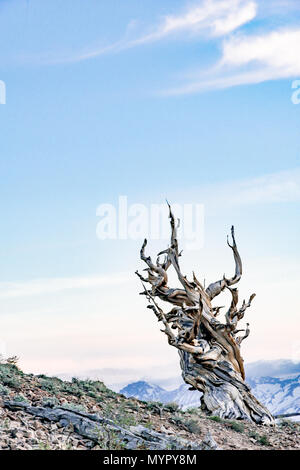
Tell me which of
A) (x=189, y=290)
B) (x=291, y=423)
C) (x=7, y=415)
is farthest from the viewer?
(x=189, y=290)

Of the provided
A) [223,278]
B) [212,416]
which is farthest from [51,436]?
[223,278]

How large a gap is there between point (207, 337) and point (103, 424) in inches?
203

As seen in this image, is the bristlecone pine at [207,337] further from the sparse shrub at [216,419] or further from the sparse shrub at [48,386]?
the sparse shrub at [48,386]

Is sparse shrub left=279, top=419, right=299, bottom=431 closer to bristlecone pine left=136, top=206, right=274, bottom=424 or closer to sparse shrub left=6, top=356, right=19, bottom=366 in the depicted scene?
bristlecone pine left=136, top=206, right=274, bottom=424

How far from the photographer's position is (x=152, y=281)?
48.6ft

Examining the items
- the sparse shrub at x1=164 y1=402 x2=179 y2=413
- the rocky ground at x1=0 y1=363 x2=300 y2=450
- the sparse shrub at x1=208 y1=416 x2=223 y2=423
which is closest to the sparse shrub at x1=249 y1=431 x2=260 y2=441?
the rocky ground at x1=0 y1=363 x2=300 y2=450

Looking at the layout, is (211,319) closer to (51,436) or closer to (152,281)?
(152,281)

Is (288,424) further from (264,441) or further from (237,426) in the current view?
(264,441)

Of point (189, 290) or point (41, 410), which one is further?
point (189, 290)

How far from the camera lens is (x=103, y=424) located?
926 cm
